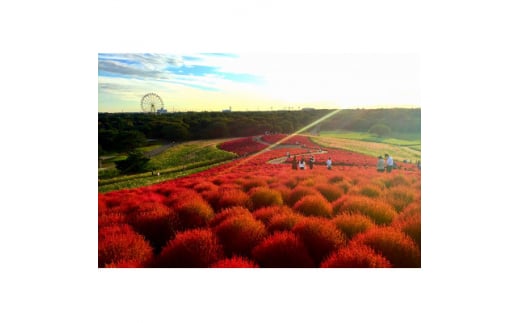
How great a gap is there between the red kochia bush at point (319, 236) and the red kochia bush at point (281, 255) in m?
0.09

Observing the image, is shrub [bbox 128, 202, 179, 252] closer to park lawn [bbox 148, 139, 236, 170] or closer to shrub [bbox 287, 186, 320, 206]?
park lawn [bbox 148, 139, 236, 170]

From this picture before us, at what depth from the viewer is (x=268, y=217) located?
164 inches

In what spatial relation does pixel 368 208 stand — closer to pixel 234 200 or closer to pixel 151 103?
pixel 234 200

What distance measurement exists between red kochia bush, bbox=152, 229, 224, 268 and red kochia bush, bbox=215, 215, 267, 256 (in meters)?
0.10

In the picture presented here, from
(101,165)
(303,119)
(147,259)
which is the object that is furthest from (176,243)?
(303,119)

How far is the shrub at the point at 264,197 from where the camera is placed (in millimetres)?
4352

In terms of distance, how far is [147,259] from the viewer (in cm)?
382

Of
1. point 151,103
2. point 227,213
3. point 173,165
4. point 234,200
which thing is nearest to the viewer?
point 227,213

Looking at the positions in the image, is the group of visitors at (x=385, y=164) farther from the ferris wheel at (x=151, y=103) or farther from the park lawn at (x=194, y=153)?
the ferris wheel at (x=151, y=103)

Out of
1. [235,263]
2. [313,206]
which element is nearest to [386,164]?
[313,206]

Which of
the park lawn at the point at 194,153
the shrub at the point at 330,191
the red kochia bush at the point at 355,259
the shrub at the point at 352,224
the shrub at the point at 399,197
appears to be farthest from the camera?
the park lawn at the point at 194,153

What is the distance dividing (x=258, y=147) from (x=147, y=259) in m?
1.98

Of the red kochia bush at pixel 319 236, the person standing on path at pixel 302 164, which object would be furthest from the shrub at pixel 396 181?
the person standing on path at pixel 302 164

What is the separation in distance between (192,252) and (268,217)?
3.17 ft
